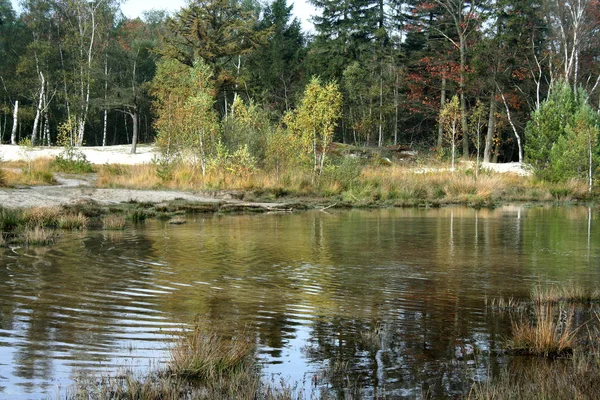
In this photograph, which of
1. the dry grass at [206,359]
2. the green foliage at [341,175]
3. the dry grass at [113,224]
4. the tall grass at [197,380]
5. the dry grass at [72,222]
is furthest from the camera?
the green foliage at [341,175]

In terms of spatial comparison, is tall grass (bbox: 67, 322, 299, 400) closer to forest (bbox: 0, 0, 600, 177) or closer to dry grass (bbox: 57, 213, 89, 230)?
dry grass (bbox: 57, 213, 89, 230)

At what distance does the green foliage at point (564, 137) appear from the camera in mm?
35281

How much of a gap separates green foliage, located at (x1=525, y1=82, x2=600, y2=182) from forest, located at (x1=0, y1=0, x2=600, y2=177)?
11 centimetres

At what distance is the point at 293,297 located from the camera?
9.52m

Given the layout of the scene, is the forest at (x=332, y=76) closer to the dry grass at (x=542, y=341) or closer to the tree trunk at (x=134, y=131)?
the tree trunk at (x=134, y=131)

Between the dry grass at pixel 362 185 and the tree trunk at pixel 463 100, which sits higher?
the tree trunk at pixel 463 100

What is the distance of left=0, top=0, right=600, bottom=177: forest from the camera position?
118ft

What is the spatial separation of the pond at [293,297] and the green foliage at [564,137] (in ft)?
59.0

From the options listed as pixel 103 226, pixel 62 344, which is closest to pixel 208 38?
pixel 103 226

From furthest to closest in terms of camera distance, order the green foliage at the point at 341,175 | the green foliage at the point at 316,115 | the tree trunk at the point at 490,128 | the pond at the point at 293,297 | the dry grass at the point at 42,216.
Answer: the tree trunk at the point at 490,128 → the green foliage at the point at 341,175 → the green foliage at the point at 316,115 → the dry grass at the point at 42,216 → the pond at the point at 293,297

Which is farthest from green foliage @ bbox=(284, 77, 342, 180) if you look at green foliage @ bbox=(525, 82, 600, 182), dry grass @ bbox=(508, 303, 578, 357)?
dry grass @ bbox=(508, 303, 578, 357)

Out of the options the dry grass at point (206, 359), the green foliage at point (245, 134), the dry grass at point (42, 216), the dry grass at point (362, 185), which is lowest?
the dry grass at point (206, 359)

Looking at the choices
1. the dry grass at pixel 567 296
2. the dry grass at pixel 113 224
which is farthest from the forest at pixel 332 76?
the dry grass at pixel 567 296

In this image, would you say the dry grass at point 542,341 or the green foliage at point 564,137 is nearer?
the dry grass at point 542,341
